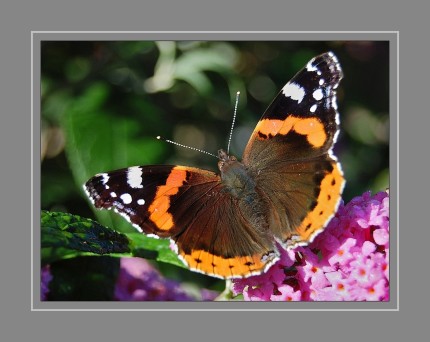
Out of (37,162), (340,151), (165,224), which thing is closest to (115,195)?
(165,224)

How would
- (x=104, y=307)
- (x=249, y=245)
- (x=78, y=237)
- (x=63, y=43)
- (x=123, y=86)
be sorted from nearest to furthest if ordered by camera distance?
(x=249, y=245)
(x=78, y=237)
(x=104, y=307)
(x=63, y=43)
(x=123, y=86)

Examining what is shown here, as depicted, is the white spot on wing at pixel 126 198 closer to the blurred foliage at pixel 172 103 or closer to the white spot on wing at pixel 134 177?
the white spot on wing at pixel 134 177

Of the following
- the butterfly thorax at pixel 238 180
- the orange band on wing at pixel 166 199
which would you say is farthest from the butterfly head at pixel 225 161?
the orange band on wing at pixel 166 199

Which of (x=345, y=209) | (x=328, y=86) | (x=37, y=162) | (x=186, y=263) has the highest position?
(x=328, y=86)

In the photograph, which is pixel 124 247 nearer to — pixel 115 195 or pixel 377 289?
pixel 115 195

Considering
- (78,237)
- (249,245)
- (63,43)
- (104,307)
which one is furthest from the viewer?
(63,43)

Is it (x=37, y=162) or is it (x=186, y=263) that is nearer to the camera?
(x=186, y=263)

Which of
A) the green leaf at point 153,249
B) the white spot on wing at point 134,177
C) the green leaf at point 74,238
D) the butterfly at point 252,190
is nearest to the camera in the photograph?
the butterfly at point 252,190

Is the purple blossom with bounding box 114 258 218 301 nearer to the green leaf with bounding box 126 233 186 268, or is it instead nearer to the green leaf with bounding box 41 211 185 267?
the green leaf with bounding box 126 233 186 268
